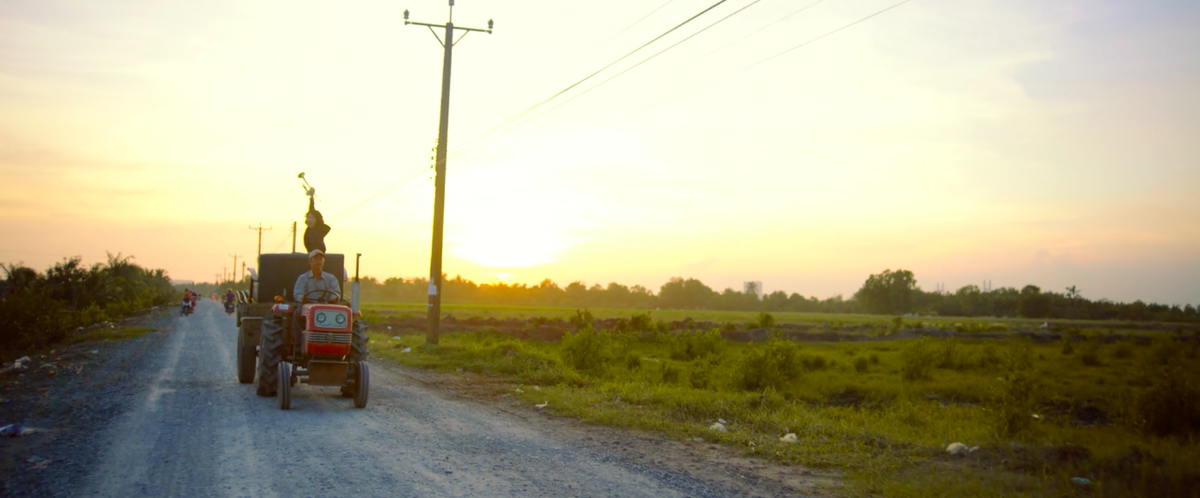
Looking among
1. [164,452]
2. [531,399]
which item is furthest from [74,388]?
[531,399]

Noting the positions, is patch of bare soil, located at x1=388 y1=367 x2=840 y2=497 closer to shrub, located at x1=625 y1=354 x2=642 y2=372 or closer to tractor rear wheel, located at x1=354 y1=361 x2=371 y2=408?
tractor rear wheel, located at x1=354 y1=361 x2=371 y2=408

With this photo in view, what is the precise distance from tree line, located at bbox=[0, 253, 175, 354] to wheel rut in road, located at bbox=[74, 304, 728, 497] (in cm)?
1784

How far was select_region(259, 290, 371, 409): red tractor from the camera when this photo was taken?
34.0 feet

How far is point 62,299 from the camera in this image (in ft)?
130

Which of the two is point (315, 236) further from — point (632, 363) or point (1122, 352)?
point (1122, 352)

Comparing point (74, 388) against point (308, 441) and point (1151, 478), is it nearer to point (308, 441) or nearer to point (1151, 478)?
point (308, 441)

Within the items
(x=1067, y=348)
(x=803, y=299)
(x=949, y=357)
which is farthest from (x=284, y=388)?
(x=803, y=299)

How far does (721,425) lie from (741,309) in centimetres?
16189

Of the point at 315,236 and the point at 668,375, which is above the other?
the point at 315,236

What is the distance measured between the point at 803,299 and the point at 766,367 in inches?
6688

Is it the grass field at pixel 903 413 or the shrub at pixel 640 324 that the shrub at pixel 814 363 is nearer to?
the grass field at pixel 903 413

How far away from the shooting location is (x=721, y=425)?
9828 mm

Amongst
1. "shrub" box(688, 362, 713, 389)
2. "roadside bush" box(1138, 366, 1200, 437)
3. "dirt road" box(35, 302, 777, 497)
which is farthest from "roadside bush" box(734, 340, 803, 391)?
"dirt road" box(35, 302, 777, 497)

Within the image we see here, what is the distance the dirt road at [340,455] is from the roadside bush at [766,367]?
986 centimetres
